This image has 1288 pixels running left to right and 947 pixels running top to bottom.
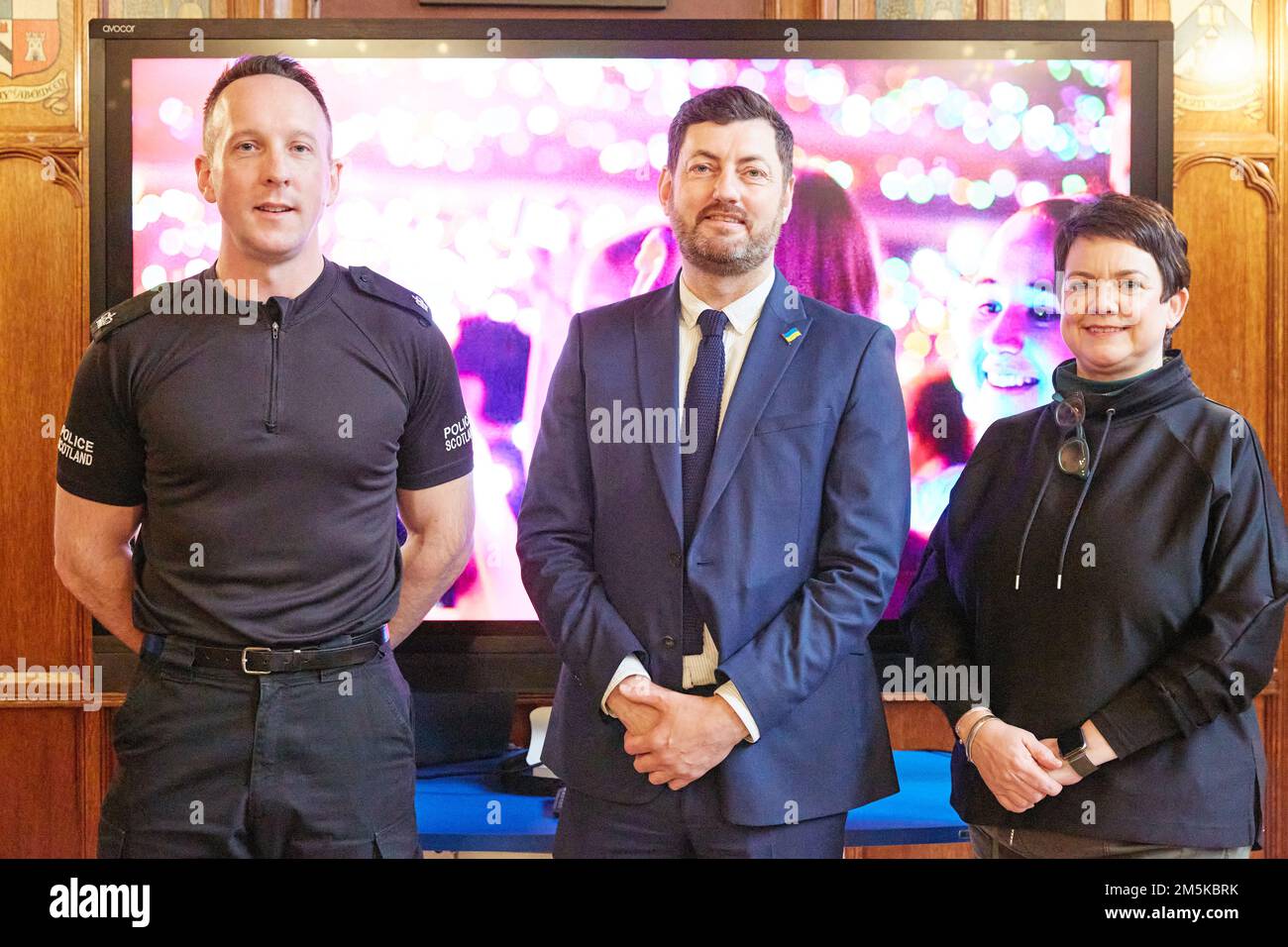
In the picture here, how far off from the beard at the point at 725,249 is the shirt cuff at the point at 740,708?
727 mm

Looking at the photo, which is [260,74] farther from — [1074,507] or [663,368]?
[1074,507]

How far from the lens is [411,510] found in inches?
89.0

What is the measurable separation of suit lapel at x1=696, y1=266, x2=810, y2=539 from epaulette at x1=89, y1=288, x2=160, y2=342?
0.97 m

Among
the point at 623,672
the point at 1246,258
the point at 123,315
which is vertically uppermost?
the point at 1246,258

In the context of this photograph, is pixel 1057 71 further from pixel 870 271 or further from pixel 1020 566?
pixel 1020 566

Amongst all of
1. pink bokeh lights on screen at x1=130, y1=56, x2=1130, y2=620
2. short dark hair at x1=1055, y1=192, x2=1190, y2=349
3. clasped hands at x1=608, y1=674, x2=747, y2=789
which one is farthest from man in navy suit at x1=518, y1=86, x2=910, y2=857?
pink bokeh lights on screen at x1=130, y1=56, x2=1130, y2=620

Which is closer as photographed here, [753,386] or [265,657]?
[265,657]

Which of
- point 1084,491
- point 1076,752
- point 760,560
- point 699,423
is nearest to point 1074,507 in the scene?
point 1084,491

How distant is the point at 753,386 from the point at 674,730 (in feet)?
1.97

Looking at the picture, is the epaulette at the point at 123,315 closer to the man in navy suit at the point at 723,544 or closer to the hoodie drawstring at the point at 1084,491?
the man in navy suit at the point at 723,544

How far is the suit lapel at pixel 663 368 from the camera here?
2.04m

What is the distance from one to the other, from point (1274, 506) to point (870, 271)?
1.12 metres

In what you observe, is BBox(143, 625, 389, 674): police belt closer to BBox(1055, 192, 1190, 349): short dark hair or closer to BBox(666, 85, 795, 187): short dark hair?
BBox(666, 85, 795, 187): short dark hair

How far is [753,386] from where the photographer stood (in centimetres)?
206
